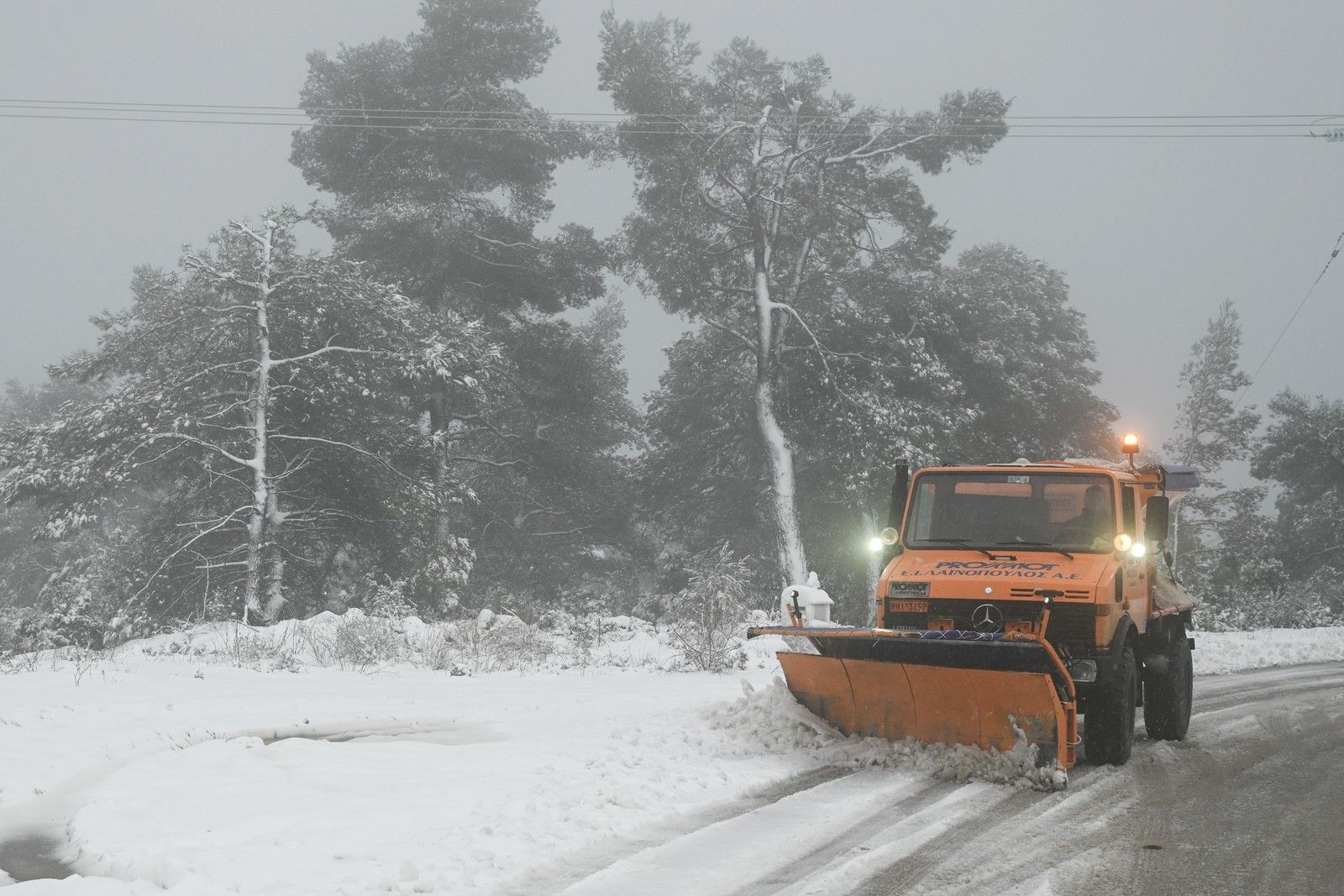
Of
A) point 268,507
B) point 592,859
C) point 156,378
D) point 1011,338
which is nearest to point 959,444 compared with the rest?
point 1011,338

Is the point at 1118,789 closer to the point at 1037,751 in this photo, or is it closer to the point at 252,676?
the point at 1037,751

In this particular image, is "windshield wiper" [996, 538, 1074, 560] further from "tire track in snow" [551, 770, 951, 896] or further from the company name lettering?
"tire track in snow" [551, 770, 951, 896]

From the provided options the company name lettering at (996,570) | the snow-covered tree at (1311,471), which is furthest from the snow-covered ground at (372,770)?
the snow-covered tree at (1311,471)

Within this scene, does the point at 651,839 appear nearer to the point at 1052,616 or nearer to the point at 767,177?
the point at 1052,616

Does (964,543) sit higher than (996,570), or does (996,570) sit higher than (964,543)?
(964,543)

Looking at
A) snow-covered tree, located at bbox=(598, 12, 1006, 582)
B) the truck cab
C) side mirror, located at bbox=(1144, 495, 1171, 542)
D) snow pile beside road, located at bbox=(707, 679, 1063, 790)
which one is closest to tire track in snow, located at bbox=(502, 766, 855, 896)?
snow pile beside road, located at bbox=(707, 679, 1063, 790)

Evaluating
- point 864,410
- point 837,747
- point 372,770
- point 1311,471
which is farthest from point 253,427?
point 1311,471

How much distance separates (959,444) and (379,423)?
52.2 ft

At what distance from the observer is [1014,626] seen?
8.07 m

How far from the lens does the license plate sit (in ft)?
27.5

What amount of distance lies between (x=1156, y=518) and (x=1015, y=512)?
1012 mm

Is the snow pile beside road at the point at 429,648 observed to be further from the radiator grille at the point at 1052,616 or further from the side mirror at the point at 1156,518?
the radiator grille at the point at 1052,616

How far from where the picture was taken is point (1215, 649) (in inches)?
727

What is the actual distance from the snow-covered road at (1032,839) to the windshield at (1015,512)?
1679 mm
